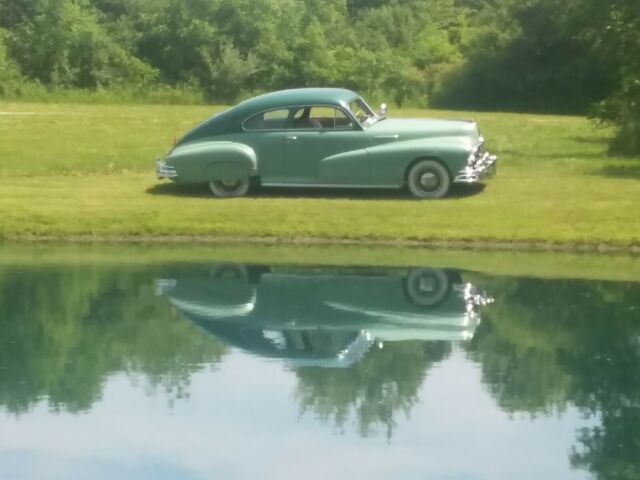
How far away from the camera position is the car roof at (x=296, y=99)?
21094 mm

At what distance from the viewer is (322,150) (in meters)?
20.8

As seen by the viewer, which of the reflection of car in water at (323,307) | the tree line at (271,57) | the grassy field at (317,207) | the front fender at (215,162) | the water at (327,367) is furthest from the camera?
the tree line at (271,57)

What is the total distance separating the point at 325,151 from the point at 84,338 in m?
8.95

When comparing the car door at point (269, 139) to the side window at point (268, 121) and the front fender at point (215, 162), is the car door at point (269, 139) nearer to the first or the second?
the side window at point (268, 121)

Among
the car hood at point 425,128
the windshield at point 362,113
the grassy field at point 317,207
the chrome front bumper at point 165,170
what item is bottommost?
the grassy field at point 317,207

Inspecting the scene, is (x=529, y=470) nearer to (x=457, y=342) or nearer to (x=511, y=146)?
(x=457, y=342)

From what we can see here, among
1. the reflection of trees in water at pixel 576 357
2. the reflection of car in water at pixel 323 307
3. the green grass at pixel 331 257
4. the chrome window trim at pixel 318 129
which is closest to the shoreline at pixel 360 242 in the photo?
the green grass at pixel 331 257

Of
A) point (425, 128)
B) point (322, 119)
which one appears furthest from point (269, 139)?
point (425, 128)

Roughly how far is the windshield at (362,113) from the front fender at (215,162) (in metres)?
1.61

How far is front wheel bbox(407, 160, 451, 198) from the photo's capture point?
801 inches

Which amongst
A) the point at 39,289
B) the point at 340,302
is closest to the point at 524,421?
the point at 340,302

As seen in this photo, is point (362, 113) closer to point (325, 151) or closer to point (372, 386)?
point (325, 151)

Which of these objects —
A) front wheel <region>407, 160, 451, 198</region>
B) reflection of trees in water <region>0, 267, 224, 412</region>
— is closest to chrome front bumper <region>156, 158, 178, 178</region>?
front wheel <region>407, 160, 451, 198</region>

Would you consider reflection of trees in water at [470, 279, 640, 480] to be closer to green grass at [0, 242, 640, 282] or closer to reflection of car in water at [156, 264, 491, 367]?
reflection of car in water at [156, 264, 491, 367]
